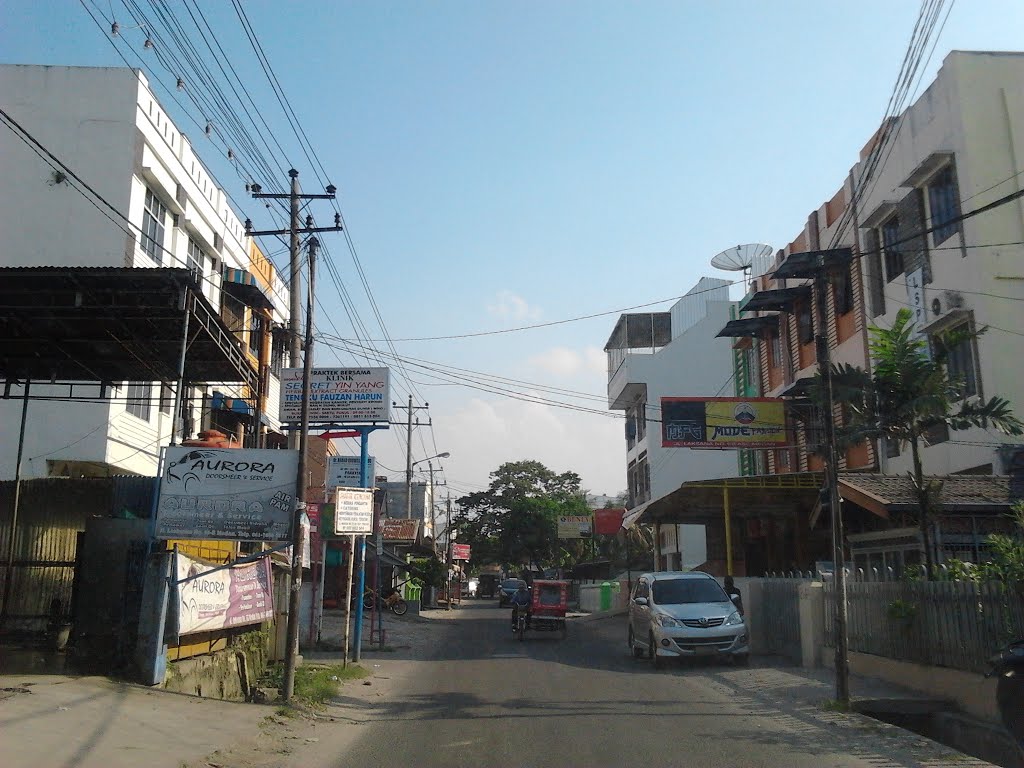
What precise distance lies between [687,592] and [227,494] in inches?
403

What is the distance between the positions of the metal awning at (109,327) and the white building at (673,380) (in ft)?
105

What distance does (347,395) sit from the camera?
63.6ft

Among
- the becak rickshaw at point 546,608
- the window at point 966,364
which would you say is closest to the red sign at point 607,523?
the becak rickshaw at point 546,608

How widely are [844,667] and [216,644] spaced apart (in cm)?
907

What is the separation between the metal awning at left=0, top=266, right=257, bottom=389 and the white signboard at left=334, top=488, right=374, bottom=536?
2894mm

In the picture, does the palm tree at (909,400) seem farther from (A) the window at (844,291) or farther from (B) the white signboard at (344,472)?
(B) the white signboard at (344,472)

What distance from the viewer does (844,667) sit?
1152 centimetres

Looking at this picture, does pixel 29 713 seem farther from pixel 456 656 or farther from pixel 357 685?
pixel 456 656

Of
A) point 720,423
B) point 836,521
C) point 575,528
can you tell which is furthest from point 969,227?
point 575,528

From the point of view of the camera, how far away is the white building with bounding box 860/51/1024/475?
2006 centimetres

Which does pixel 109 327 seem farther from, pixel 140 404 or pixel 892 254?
pixel 892 254

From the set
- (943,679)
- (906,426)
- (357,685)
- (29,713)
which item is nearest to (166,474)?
(29,713)

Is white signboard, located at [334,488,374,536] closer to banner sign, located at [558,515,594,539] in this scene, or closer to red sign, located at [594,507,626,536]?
red sign, located at [594,507,626,536]

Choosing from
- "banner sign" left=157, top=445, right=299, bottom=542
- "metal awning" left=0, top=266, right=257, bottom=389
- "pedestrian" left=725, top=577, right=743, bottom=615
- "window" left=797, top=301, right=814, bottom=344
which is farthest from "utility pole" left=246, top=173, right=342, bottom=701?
"window" left=797, top=301, right=814, bottom=344
